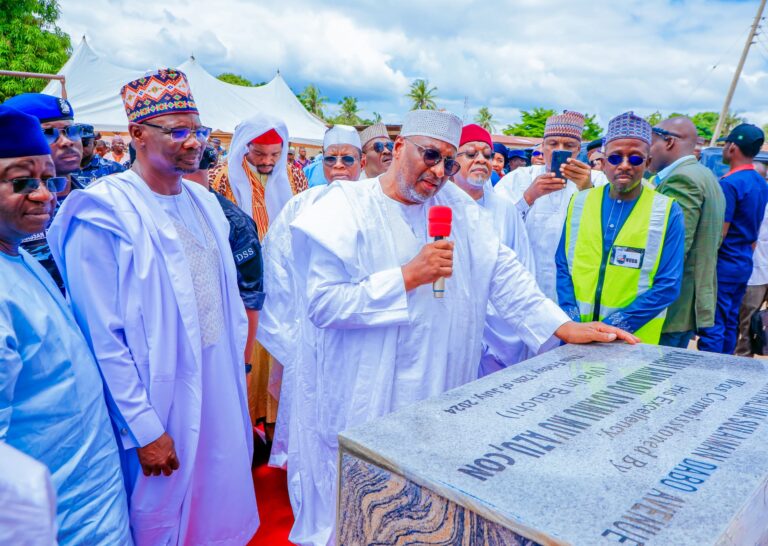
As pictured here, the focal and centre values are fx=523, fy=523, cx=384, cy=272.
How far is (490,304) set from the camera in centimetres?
271

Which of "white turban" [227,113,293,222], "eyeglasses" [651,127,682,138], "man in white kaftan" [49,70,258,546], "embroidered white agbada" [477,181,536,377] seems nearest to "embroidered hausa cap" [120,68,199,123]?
"man in white kaftan" [49,70,258,546]

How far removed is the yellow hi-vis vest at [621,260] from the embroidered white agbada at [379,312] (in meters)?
0.66

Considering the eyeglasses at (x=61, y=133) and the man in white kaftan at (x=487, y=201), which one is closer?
the eyeglasses at (x=61, y=133)

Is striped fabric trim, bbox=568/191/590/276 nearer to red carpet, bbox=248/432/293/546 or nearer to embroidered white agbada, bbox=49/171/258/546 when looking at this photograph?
embroidered white agbada, bbox=49/171/258/546

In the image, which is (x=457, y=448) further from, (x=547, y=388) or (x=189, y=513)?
(x=189, y=513)

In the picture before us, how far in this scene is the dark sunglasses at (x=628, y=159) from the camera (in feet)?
9.43

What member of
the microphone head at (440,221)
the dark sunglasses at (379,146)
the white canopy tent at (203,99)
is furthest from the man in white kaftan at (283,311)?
the white canopy tent at (203,99)

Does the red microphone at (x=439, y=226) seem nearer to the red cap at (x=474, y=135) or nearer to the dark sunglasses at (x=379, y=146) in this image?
the red cap at (x=474, y=135)

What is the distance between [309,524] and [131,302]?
143 centimetres

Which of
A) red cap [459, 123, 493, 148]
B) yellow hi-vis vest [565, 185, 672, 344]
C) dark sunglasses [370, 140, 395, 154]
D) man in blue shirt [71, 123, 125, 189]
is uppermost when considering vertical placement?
red cap [459, 123, 493, 148]

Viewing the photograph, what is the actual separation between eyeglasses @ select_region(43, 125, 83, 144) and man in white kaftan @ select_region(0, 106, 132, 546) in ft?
4.26

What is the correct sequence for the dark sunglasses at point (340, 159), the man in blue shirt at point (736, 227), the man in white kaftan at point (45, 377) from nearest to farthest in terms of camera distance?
the man in white kaftan at point (45, 377) → the man in blue shirt at point (736, 227) → the dark sunglasses at point (340, 159)

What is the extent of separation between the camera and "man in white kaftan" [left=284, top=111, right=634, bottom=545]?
7.04 ft

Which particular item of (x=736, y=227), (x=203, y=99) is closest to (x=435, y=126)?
(x=736, y=227)
